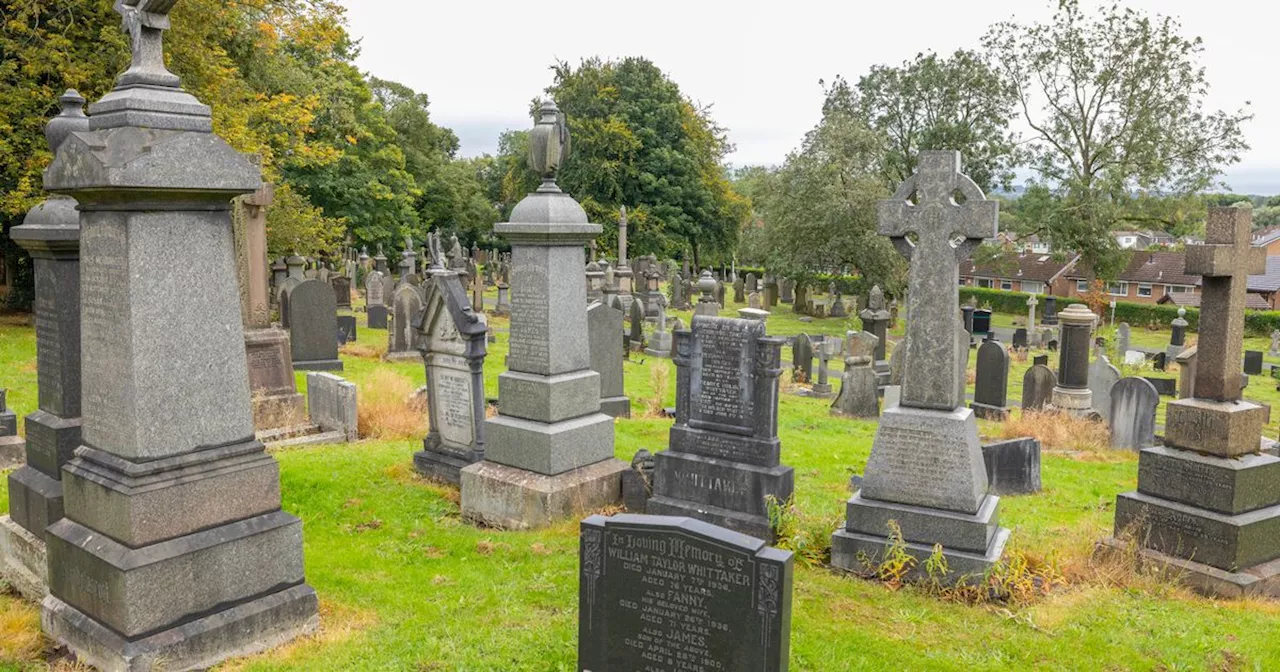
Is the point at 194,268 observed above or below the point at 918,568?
above

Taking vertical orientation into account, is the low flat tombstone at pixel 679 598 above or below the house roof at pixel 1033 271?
below

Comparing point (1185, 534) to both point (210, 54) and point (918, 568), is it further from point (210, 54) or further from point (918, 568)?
point (210, 54)

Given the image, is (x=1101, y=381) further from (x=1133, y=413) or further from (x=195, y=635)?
(x=195, y=635)

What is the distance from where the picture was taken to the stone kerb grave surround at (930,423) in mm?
6500

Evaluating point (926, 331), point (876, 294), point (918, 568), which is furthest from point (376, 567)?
point (876, 294)

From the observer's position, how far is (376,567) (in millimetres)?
6621

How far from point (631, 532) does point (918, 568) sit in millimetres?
3068

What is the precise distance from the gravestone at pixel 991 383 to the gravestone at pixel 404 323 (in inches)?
415

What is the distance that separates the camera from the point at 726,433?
749 cm

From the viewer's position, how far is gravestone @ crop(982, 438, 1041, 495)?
31.4ft

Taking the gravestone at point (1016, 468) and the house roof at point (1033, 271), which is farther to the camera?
the house roof at point (1033, 271)

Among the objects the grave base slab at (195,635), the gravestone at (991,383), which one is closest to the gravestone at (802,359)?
the gravestone at (991,383)

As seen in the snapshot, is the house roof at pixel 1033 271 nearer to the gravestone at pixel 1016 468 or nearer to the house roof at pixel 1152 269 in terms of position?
the house roof at pixel 1152 269

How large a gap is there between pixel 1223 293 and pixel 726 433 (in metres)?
4.06
